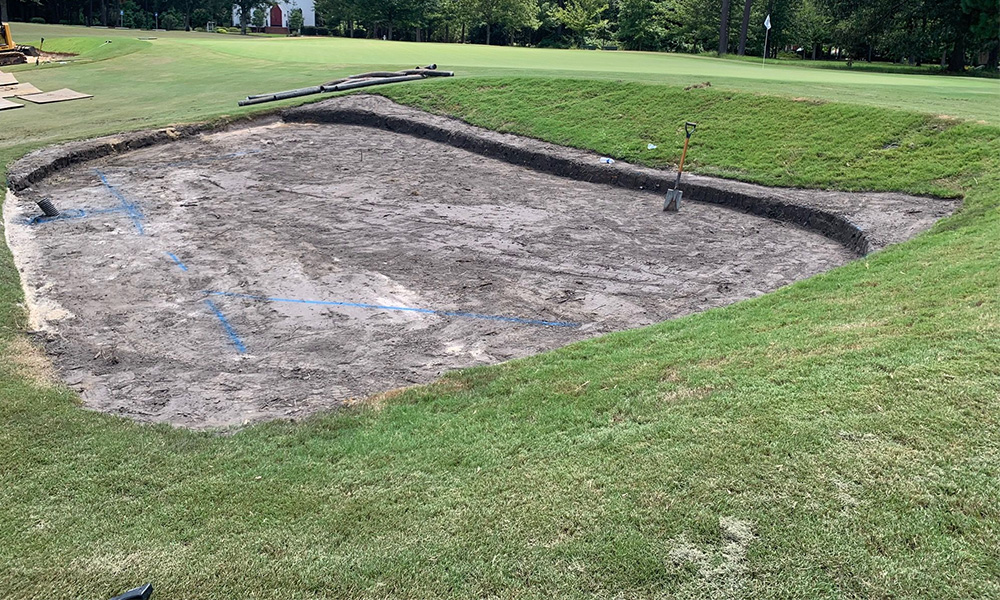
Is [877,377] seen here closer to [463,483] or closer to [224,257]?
[463,483]

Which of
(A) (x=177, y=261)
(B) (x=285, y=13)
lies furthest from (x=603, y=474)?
(B) (x=285, y=13)

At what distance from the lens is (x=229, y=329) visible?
7.96 m

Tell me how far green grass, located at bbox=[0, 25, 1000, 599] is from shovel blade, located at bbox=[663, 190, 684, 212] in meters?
5.22

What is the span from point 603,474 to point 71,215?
11257 mm

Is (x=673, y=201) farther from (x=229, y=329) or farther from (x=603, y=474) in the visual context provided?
(x=603, y=474)

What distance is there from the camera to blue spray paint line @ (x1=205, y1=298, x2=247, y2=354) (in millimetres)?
7535

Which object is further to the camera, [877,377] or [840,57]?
[840,57]

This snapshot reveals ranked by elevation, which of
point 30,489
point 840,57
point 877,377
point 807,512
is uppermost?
point 840,57

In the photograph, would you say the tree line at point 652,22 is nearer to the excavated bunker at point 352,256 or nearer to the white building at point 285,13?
the white building at point 285,13

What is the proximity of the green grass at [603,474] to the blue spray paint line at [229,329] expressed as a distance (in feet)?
5.81

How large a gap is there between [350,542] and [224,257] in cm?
721

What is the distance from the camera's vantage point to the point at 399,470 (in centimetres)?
466

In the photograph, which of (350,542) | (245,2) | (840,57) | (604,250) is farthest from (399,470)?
(245,2)

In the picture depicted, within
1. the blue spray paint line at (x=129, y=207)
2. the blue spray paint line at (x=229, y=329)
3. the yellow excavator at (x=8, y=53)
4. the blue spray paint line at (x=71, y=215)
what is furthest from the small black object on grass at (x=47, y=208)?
the yellow excavator at (x=8, y=53)
